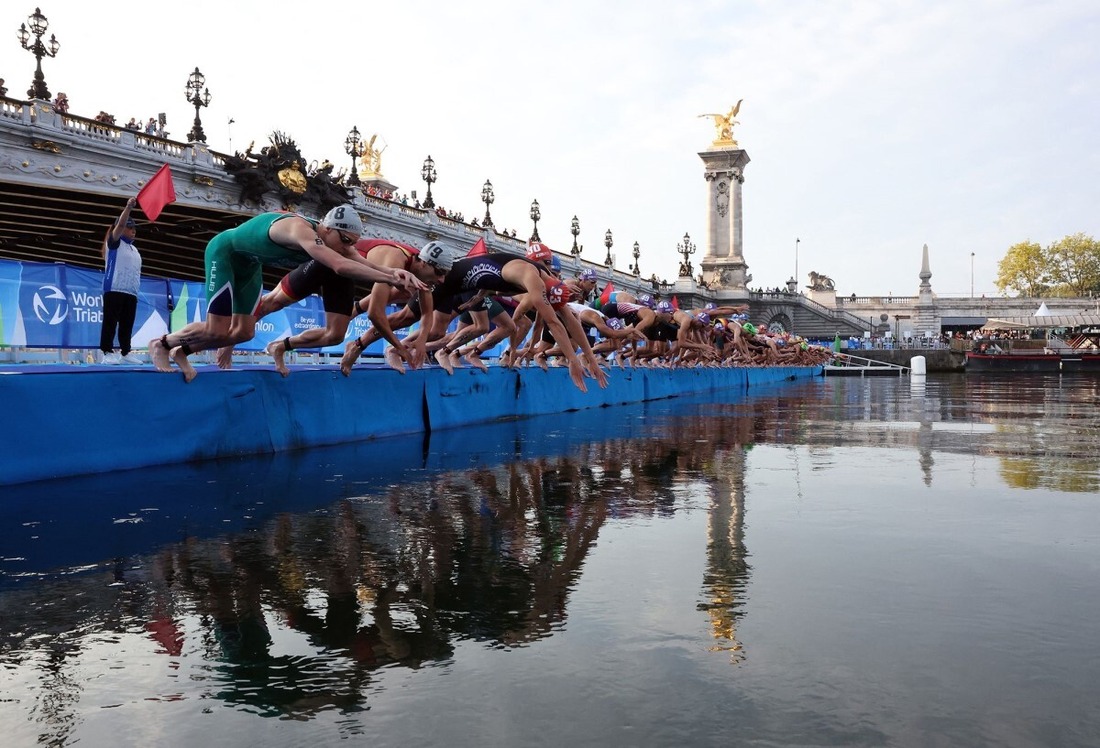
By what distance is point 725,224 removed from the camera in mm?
109875

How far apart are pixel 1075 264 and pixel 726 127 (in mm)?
66493

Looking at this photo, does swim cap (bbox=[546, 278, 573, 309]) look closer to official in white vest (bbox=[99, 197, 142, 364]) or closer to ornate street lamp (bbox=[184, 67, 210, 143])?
official in white vest (bbox=[99, 197, 142, 364])

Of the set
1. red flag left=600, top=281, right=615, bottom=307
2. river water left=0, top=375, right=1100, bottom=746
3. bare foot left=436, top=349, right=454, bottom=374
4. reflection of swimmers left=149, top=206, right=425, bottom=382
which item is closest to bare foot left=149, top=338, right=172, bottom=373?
reflection of swimmers left=149, top=206, right=425, bottom=382

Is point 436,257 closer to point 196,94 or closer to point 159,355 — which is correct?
point 159,355

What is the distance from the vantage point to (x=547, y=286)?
1102cm

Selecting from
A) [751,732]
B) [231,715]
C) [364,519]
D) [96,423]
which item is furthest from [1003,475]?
[96,423]

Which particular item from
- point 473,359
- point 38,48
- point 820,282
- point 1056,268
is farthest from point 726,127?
point 473,359

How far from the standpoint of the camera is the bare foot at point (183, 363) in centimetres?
759

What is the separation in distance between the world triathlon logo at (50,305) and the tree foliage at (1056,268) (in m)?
149

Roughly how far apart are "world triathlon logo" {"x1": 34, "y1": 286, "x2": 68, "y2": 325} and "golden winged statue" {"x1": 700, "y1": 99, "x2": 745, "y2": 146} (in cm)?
10146

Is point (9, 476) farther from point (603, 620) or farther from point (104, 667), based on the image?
point (603, 620)

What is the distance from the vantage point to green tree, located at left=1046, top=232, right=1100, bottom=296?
13625 cm

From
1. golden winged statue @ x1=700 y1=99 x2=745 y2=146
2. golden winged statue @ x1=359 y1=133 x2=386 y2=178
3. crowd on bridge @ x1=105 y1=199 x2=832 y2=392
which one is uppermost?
golden winged statue @ x1=700 y1=99 x2=745 y2=146

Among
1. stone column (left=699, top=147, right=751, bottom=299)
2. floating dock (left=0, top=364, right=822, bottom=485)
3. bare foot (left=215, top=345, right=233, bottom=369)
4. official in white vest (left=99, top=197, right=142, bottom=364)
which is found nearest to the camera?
floating dock (left=0, top=364, right=822, bottom=485)
